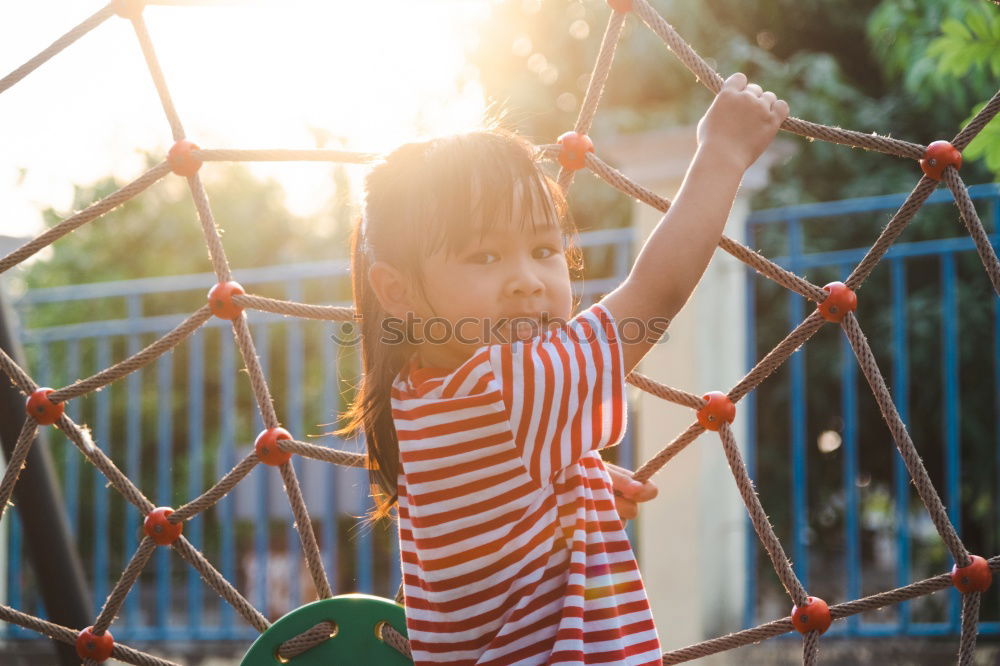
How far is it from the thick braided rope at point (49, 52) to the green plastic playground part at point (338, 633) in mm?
767

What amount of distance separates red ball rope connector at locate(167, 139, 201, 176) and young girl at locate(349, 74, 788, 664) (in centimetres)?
56

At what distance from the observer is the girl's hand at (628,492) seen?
38.6 inches

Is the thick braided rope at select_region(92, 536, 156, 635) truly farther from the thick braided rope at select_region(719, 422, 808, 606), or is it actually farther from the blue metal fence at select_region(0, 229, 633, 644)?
the blue metal fence at select_region(0, 229, 633, 644)

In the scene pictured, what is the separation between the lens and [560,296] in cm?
85

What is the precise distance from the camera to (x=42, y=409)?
132 cm

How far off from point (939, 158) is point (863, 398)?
2.60 meters

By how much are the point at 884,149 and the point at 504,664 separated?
2.33ft

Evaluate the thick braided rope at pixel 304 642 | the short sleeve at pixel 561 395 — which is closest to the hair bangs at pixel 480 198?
the short sleeve at pixel 561 395

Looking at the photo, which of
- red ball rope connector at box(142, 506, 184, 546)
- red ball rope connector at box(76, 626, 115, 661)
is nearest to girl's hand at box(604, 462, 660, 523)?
red ball rope connector at box(142, 506, 184, 546)

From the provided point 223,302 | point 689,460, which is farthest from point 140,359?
point 689,460

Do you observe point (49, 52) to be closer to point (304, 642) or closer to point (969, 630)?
point (304, 642)

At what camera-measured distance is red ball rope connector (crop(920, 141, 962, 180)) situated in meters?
1.13

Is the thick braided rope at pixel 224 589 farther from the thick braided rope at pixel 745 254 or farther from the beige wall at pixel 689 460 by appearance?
the beige wall at pixel 689 460

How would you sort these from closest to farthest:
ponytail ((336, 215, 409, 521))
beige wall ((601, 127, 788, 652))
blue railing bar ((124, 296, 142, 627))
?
ponytail ((336, 215, 409, 521)) < beige wall ((601, 127, 788, 652)) < blue railing bar ((124, 296, 142, 627))
